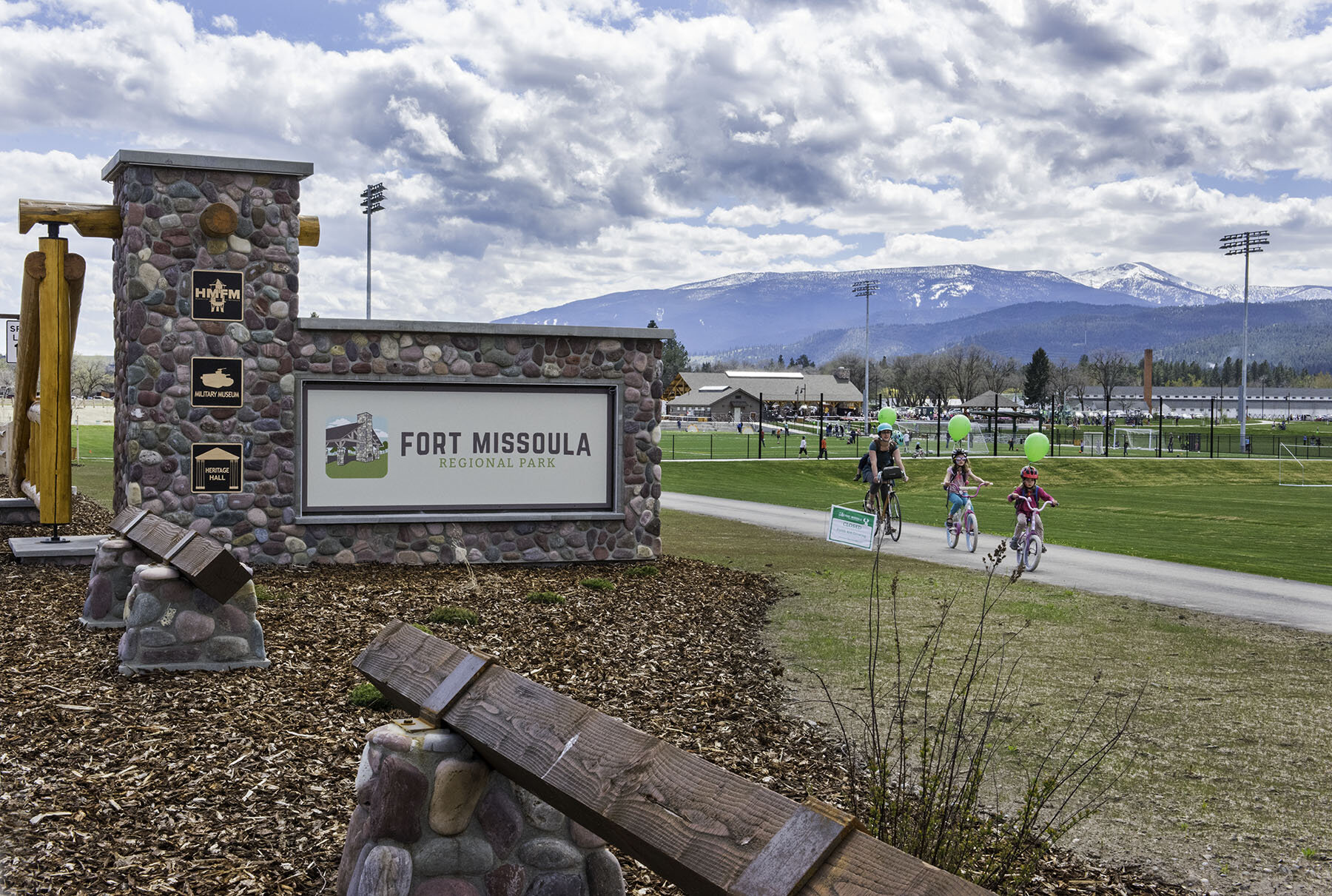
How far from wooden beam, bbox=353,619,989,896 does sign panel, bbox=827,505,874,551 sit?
10.00 meters

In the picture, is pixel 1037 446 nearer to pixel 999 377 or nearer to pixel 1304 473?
pixel 1304 473

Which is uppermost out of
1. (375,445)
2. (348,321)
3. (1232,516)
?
(348,321)

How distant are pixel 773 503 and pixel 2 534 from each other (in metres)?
17.6

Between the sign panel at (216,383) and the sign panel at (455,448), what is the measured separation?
70cm

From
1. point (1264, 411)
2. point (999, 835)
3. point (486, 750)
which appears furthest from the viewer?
point (1264, 411)

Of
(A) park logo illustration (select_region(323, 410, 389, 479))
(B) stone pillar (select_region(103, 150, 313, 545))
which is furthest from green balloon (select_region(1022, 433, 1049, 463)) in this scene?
(B) stone pillar (select_region(103, 150, 313, 545))

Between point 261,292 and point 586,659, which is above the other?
point 261,292

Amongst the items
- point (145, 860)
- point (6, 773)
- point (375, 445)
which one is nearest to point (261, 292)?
point (375, 445)

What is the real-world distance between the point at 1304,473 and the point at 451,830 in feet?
170

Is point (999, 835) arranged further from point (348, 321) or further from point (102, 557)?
point (348, 321)

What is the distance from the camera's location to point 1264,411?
7657 inches

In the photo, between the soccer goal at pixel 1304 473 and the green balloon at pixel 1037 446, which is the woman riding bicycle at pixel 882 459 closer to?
the green balloon at pixel 1037 446

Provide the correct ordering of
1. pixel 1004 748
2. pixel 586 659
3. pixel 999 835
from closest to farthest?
pixel 999 835
pixel 1004 748
pixel 586 659

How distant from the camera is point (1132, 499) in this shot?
33688mm
